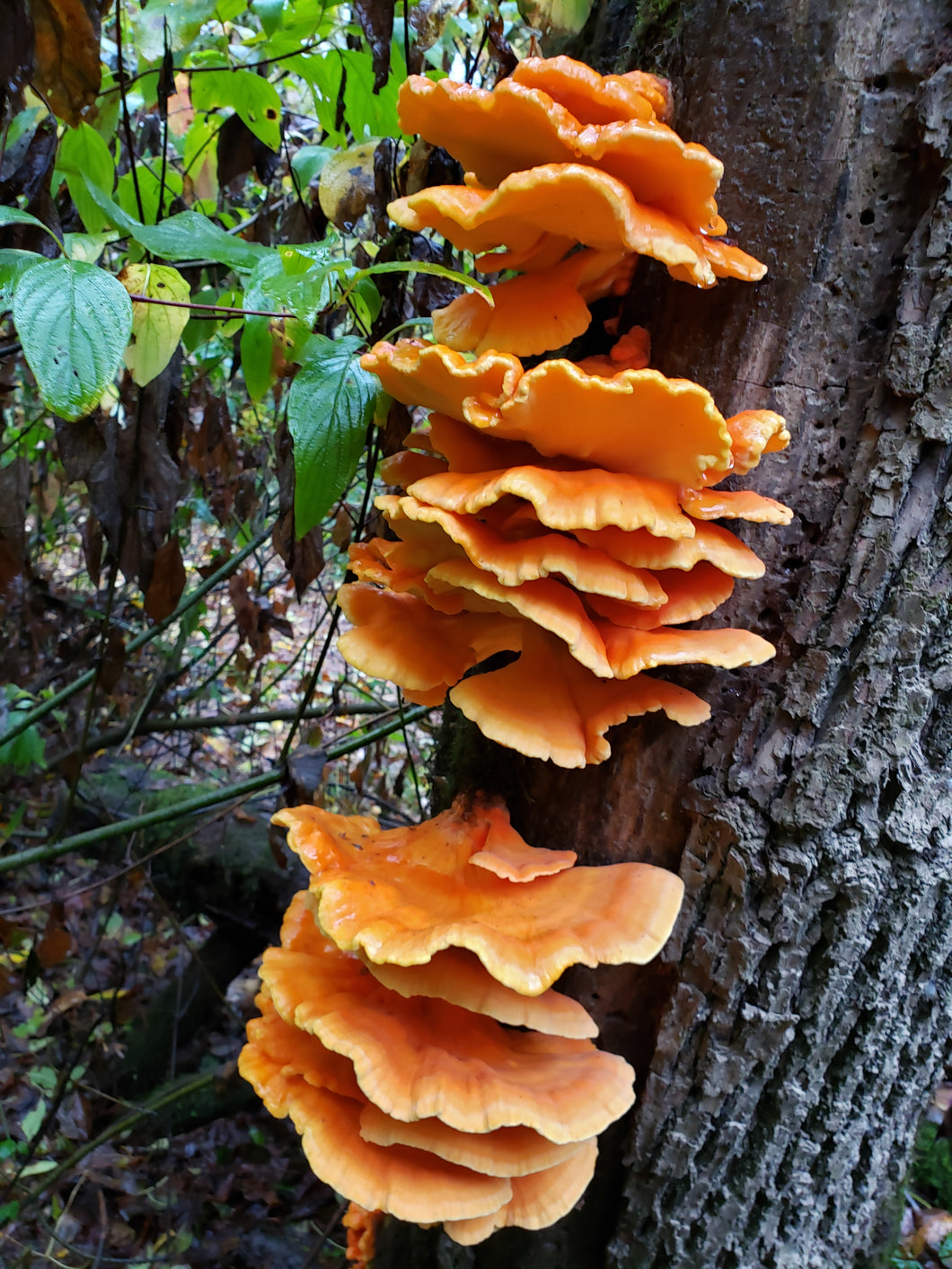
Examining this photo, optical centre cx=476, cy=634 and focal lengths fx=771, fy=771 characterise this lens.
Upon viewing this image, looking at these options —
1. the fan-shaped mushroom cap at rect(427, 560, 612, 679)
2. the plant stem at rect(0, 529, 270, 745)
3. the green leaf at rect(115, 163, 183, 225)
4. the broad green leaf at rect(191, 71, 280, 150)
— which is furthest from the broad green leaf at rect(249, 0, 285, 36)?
the fan-shaped mushroom cap at rect(427, 560, 612, 679)

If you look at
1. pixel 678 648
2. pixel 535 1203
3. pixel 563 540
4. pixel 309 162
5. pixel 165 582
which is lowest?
pixel 535 1203

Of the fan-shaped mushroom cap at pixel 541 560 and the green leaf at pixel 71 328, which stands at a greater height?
the green leaf at pixel 71 328

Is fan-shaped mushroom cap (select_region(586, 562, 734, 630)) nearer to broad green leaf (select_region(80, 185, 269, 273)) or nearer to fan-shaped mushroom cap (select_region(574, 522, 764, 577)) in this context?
fan-shaped mushroom cap (select_region(574, 522, 764, 577))

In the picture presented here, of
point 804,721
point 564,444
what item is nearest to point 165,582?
point 564,444

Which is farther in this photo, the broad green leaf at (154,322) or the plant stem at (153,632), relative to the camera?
the plant stem at (153,632)

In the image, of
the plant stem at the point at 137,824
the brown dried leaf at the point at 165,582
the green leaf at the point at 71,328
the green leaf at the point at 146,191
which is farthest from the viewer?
the plant stem at the point at 137,824

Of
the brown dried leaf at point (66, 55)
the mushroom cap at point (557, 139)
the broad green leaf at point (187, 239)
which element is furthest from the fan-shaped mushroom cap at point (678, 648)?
the brown dried leaf at point (66, 55)

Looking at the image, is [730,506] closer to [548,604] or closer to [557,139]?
[548,604]

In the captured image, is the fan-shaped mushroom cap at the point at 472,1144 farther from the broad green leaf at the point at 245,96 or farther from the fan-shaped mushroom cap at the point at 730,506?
the broad green leaf at the point at 245,96
